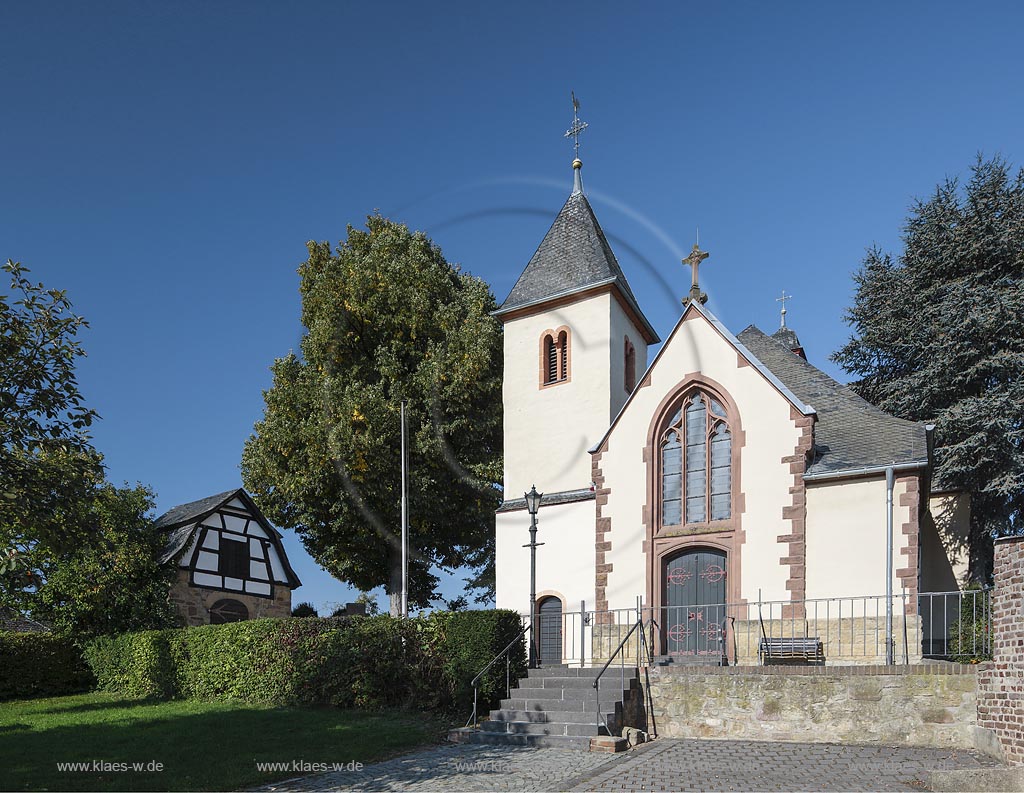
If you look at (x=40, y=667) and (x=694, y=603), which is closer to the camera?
(x=694, y=603)

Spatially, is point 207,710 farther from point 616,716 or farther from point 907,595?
point 907,595

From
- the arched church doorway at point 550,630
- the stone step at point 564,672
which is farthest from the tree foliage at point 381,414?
the stone step at point 564,672

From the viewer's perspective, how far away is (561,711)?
14.6 m

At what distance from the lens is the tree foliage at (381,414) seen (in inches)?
1014

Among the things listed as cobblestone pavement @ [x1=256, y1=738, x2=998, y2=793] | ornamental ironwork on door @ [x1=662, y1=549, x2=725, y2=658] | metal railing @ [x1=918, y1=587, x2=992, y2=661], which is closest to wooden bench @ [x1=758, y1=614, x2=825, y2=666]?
ornamental ironwork on door @ [x1=662, y1=549, x2=725, y2=658]

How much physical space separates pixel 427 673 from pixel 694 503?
22.3ft

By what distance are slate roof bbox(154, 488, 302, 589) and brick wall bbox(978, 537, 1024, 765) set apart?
24.7 meters

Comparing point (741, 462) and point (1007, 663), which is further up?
point (741, 462)

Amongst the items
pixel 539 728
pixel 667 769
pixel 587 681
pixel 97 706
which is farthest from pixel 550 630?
pixel 97 706

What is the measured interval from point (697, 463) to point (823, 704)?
6.58 m

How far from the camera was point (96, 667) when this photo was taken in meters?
26.8

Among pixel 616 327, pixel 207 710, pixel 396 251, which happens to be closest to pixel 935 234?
pixel 616 327

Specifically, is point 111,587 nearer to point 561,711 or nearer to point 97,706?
point 97,706

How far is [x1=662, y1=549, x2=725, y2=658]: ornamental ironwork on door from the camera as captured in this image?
58.4 feet
